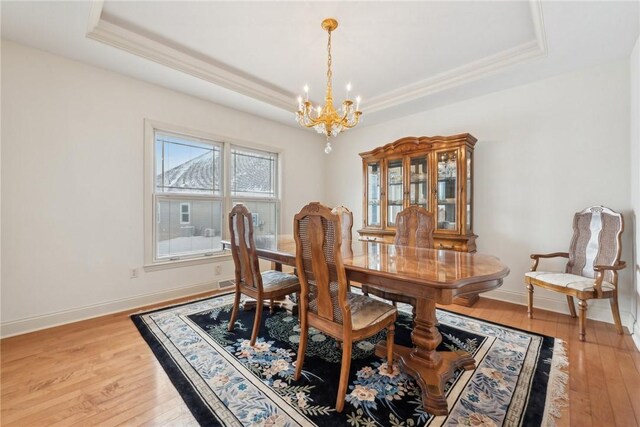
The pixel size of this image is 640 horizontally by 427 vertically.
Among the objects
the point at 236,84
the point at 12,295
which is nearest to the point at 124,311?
the point at 12,295

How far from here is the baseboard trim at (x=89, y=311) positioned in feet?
7.87

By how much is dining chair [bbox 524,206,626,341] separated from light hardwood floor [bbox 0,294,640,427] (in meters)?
0.28

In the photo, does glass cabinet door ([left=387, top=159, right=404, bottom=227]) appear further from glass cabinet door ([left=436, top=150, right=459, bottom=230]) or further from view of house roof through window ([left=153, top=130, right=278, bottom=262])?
view of house roof through window ([left=153, top=130, right=278, bottom=262])

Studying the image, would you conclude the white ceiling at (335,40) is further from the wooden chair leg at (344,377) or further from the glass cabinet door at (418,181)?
the wooden chair leg at (344,377)

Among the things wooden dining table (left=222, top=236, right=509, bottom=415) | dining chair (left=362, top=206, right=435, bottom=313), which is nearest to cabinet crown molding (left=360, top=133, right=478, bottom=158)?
dining chair (left=362, top=206, right=435, bottom=313)

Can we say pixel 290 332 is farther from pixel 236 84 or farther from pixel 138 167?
pixel 236 84

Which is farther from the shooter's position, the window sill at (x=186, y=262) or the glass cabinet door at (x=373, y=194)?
the glass cabinet door at (x=373, y=194)

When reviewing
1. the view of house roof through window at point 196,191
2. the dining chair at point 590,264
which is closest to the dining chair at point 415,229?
the dining chair at point 590,264

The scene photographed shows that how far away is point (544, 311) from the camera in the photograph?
9.68ft

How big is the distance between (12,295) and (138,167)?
156 centimetres

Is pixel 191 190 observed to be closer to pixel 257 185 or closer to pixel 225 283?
pixel 257 185

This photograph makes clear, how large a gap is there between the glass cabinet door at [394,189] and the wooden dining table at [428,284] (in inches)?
72.0

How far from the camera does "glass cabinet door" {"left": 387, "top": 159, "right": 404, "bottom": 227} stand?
3.90 meters

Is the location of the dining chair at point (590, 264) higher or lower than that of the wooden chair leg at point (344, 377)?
higher
